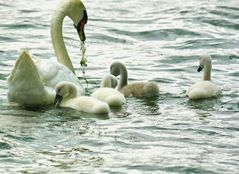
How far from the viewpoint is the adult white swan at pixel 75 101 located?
42.1 ft

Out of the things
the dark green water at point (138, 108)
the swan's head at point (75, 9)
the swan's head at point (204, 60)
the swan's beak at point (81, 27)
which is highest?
the swan's head at point (75, 9)

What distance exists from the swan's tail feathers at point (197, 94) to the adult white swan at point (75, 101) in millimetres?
1531

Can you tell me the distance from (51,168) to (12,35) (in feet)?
32.6

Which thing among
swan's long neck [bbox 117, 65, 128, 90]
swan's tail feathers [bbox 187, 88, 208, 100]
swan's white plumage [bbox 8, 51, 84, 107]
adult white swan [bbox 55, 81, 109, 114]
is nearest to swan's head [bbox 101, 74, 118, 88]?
swan's long neck [bbox 117, 65, 128, 90]

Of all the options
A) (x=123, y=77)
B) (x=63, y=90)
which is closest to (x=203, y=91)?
(x=123, y=77)

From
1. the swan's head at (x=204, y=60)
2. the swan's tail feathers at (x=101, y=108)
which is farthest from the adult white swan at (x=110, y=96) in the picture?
the swan's head at (x=204, y=60)

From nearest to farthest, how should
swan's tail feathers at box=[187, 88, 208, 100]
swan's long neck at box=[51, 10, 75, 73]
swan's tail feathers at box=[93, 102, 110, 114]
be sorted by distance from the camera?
swan's tail feathers at box=[93, 102, 110, 114]
swan's tail feathers at box=[187, 88, 208, 100]
swan's long neck at box=[51, 10, 75, 73]

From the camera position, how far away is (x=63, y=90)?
13289mm

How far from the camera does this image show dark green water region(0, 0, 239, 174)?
10.6m

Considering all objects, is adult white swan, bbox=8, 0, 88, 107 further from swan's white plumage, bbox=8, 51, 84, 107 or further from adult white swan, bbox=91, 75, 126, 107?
adult white swan, bbox=91, 75, 126, 107

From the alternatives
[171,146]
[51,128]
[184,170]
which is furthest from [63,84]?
[184,170]

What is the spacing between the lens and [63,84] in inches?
523

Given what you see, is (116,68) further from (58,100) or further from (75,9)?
(58,100)

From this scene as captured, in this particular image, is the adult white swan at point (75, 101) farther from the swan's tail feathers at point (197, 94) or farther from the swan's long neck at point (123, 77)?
the swan's tail feathers at point (197, 94)
